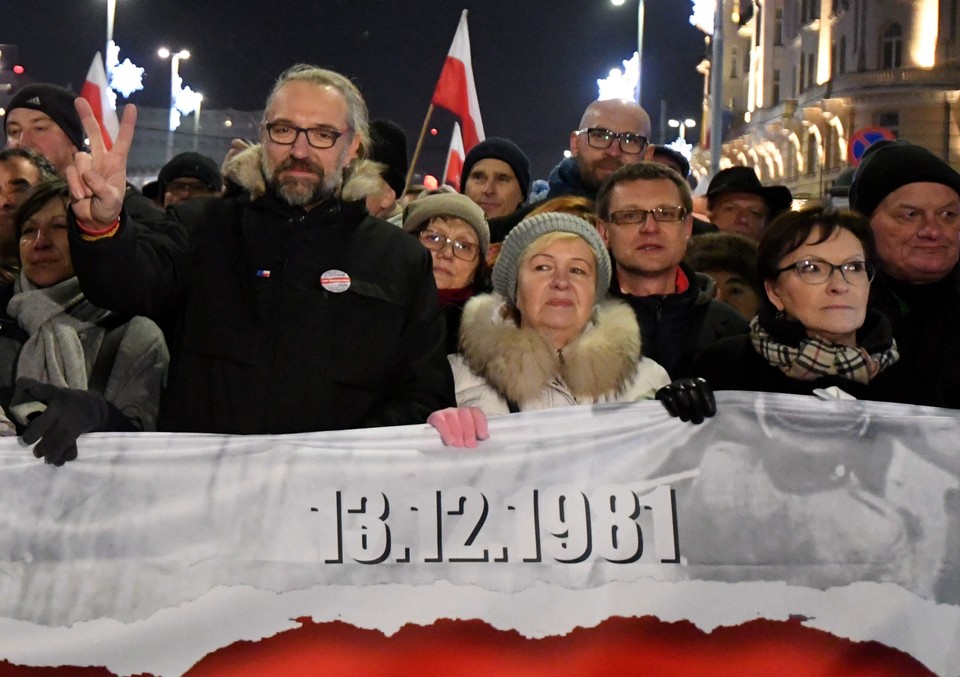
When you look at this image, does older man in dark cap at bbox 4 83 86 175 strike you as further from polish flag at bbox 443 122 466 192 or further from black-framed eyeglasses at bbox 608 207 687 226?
polish flag at bbox 443 122 466 192

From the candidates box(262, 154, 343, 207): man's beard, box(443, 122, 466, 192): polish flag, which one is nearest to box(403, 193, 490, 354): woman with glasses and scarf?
box(262, 154, 343, 207): man's beard

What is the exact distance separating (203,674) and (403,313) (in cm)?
121

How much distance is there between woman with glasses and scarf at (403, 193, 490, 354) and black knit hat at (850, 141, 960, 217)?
1505 mm

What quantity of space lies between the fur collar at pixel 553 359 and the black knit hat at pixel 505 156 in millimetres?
2663

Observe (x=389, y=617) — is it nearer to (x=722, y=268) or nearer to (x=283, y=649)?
(x=283, y=649)

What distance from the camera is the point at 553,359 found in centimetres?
367

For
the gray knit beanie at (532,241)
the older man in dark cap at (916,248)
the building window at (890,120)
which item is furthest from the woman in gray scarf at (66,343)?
the building window at (890,120)

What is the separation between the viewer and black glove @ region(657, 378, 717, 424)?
10.9 ft

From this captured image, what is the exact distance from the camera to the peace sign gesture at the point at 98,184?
3.15m

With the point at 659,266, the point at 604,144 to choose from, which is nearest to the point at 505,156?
the point at 604,144

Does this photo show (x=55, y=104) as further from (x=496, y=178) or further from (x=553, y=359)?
(x=553, y=359)

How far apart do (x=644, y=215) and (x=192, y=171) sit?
323cm

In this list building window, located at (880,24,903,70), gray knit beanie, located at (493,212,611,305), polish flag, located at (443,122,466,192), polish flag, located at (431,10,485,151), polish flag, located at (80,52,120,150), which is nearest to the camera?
gray knit beanie, located at (493,212,611,305)

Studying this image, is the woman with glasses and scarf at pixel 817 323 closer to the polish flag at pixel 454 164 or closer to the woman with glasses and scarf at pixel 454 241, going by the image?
the woman with glasses and scarf at pixel 454 241
